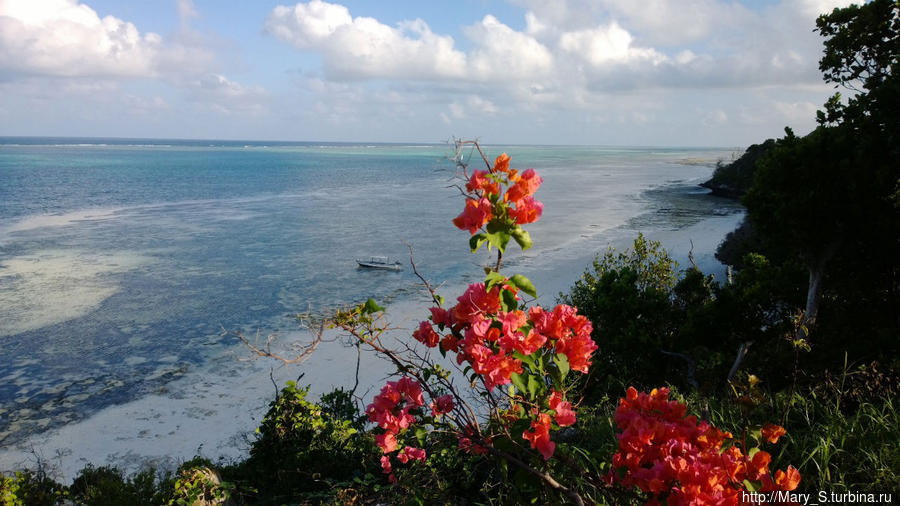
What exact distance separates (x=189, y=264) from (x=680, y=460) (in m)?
30.6

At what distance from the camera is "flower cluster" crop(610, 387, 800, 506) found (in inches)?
86.3

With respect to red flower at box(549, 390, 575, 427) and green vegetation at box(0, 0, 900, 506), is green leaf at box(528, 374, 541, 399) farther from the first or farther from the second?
green vegetation at box(0, 0, 900, 506)

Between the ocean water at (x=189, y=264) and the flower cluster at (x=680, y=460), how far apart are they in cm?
156

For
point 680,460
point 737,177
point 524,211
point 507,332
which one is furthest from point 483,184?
point 737,177

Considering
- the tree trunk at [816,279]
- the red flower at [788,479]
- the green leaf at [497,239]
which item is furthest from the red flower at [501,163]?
the tree trunk at [816,279]

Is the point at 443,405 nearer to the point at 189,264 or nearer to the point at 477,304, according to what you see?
the point at 477,304

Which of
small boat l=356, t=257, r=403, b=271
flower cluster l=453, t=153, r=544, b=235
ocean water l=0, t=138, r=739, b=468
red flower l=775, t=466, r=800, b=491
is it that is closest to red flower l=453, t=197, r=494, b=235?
flower cluster l=453, t=153, r=544, b=235

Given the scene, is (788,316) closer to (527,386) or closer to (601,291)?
(601,291)

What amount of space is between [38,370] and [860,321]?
2026 centimetres

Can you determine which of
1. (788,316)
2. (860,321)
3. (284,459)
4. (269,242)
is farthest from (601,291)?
(269,242)

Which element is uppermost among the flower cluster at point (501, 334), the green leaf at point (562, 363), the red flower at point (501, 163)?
the red flower at point (501, 163)

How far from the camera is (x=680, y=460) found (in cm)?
223

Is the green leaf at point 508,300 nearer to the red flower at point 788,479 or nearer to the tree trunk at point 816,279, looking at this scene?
the red flower at point 788,479

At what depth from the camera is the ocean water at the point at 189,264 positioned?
1603cm
